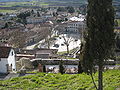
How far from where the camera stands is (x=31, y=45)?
6262 cm

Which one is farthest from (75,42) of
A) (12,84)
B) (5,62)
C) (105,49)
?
(105,49)

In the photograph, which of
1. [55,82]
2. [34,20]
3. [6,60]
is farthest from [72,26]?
[55,82]

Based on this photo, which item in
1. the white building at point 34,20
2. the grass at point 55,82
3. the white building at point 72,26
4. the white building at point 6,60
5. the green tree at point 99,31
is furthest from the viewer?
the white building at point 34,20

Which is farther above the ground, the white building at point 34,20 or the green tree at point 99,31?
the green tree at point 99,31

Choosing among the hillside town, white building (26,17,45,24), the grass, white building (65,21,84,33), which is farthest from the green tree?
white building (26,17,45,24)

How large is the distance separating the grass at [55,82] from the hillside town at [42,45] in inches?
59.8

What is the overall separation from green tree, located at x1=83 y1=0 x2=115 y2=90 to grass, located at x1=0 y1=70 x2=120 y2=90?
A: 286 cm

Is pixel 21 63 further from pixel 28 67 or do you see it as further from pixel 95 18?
pixel 95 18

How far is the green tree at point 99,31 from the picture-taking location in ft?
34.4

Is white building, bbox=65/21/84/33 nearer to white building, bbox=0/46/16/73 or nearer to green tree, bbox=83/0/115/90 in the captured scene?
white building, bbox=0/46/16/73

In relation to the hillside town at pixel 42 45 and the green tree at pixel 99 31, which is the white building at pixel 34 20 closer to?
the hillside town at pixel 42 45

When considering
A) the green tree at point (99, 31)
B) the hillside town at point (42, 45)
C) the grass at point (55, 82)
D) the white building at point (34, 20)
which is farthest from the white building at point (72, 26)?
the green tree at point (99, 31)

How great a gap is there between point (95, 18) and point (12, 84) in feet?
27.7

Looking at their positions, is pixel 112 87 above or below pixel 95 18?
below
